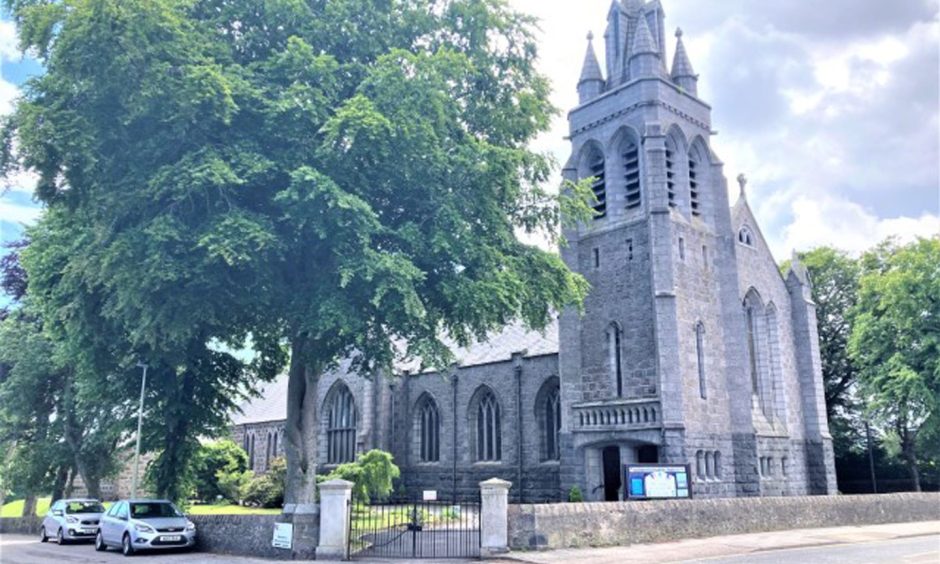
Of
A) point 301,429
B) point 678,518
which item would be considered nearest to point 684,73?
point 678,518

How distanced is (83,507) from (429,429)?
17750mm

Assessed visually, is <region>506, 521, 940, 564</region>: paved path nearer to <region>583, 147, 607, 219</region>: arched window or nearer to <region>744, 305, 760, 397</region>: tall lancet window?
<region>744, 305, 760, 397</region>: tall lancet window

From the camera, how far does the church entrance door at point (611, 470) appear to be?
93.5 feet

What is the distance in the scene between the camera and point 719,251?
29812mm

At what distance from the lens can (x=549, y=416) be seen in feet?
105

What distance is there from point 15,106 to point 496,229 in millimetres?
11715

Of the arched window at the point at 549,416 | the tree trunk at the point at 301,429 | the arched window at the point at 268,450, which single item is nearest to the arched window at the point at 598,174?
the arched window at the point at 549,416

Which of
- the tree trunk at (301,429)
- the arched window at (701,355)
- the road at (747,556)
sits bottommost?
the road at (747,556)

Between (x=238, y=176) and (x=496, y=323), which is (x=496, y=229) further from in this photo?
(x=238, y=176)

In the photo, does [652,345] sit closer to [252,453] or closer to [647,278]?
[647,278]

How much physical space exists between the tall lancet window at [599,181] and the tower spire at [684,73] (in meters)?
4.88

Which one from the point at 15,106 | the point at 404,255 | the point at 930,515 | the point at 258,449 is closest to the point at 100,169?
the point at 15,106

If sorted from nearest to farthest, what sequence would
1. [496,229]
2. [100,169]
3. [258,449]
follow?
[100,169], [496,229], [258,449]

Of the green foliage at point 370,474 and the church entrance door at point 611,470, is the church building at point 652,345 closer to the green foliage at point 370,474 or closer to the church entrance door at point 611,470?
the church entrance door at point 611,470
